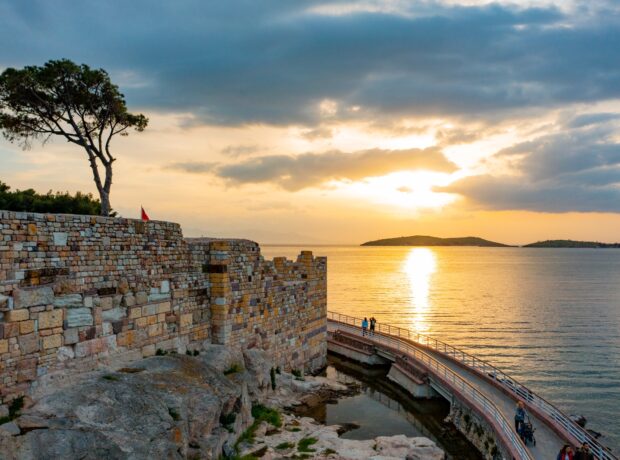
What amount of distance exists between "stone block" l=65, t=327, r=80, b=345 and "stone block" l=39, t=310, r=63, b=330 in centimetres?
34

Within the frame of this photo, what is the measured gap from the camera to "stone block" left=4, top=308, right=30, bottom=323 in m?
9.90

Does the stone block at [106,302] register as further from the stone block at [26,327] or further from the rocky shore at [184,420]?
the stone block at [26,327]

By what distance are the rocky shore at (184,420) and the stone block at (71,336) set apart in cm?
98

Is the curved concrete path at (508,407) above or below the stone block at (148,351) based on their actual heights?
below

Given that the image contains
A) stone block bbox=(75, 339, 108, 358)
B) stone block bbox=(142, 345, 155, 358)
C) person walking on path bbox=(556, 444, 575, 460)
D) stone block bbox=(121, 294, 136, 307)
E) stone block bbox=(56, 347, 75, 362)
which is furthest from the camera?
stone block bbox=(142, 345, 155, 358)

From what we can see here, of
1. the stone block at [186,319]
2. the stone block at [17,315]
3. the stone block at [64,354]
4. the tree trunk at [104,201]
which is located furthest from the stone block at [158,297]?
the tree trunk at [104,201]

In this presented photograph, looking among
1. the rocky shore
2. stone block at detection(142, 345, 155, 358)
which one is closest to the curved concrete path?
the rocky shore

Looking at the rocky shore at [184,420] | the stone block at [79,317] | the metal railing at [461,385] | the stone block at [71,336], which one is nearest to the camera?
the rocky shore at [184,420]

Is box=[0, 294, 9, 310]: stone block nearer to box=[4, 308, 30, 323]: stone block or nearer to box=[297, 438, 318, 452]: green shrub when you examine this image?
box=[4, 308, 30, 323]: stone block

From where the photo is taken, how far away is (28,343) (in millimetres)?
10266

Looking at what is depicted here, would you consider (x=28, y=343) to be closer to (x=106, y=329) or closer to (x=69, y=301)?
(x=69, y=301)

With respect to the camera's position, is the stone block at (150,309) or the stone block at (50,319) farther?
the stone block at (150,309)

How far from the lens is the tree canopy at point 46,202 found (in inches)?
1164

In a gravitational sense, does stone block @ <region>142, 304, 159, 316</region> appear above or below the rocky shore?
above
